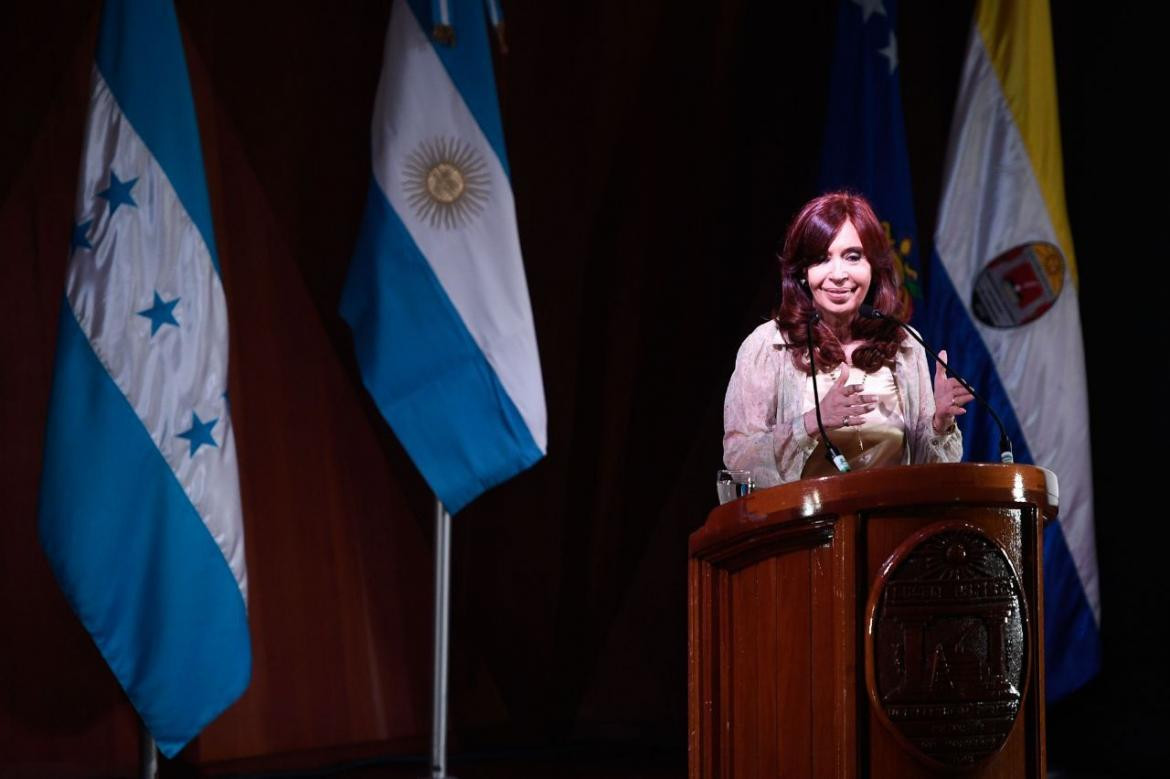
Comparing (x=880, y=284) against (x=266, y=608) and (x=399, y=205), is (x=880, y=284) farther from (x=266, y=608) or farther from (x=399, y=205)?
(x=266, y=608)

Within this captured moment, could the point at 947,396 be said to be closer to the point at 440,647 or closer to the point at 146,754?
the point at 440,647

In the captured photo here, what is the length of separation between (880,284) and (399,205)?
1.38 meters

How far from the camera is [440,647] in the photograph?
136 inches

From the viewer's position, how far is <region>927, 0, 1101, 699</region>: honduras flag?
386cm

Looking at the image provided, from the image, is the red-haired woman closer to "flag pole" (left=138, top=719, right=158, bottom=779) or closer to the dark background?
"flag pole" (left=138, top=719, right=158, bottom=779)

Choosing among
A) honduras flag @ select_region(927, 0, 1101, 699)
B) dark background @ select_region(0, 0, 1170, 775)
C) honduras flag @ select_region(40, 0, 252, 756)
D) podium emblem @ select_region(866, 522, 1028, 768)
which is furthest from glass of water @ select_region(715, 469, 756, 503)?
dark background @ select_region(0, 0, 1170, 775)

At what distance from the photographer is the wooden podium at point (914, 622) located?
1.77 meters

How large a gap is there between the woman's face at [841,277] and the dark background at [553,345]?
1790 mm

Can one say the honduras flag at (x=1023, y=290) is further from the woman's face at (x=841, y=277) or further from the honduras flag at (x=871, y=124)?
the woman's face at (x=841, y=277)

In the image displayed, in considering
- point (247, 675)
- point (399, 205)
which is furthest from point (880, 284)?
point (247, 675)

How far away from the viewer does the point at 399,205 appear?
345 cm

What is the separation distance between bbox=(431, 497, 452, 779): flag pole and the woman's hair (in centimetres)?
128

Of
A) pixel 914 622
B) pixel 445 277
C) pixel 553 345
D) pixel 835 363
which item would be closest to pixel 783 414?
pixel 835 363

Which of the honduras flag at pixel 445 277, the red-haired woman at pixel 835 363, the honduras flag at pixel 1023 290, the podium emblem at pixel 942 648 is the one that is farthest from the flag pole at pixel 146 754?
the honduras flag at pixel 1023 290
